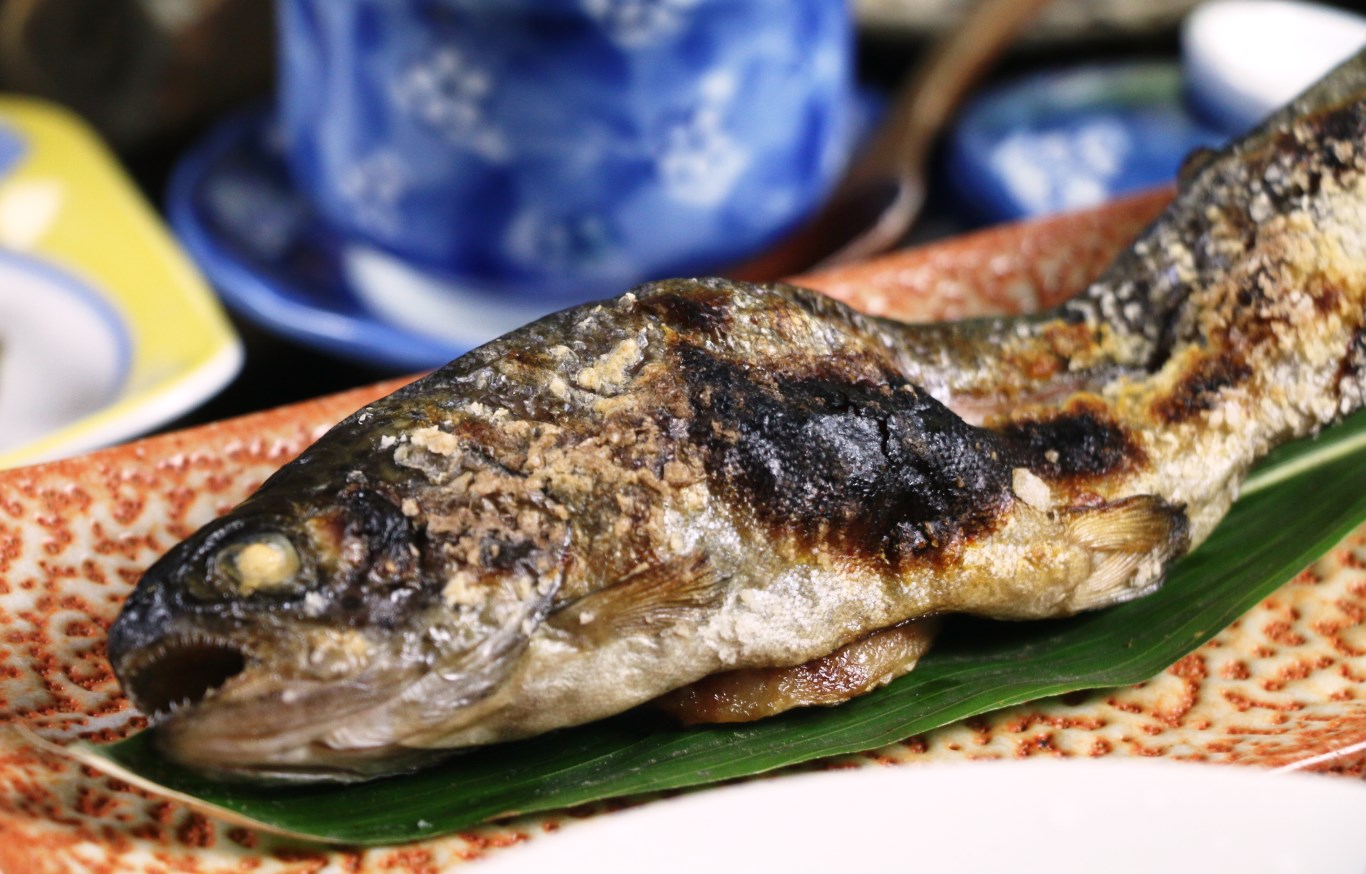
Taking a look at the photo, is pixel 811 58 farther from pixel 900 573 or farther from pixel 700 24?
pixel 900 573

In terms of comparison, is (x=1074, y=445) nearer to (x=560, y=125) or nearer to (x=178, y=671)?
(x=178, y=671)

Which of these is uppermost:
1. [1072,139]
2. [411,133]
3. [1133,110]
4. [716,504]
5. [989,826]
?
[1133,110]

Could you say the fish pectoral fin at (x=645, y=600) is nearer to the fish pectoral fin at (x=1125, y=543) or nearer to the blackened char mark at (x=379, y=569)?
the blackened char mark at (x=379, y=569)

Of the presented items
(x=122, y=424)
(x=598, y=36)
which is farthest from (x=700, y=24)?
(x=122, y=424)

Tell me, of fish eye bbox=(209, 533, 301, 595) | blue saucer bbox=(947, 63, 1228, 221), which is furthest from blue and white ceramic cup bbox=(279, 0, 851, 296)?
fish eye bbox=(209, 533, 301, 595)

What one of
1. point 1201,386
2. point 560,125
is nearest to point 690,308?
point 1201,386

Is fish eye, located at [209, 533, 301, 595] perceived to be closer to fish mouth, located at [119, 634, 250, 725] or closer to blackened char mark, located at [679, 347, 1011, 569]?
fish mouth, located at [119, 634, 250, 725]

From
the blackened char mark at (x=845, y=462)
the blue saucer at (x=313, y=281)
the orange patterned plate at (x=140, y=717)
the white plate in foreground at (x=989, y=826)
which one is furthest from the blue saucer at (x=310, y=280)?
the white plate in foreground at (x=989, y=826)
